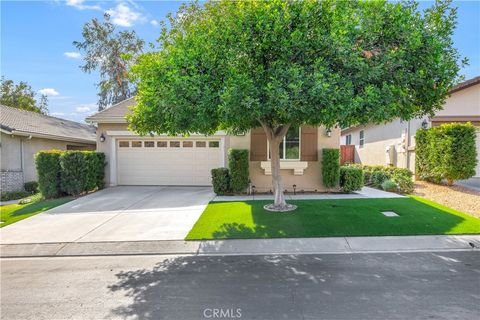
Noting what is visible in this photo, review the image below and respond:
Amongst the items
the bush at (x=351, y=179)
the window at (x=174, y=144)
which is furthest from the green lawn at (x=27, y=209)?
the bush at (x=351, y=179)

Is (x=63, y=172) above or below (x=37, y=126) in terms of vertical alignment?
below

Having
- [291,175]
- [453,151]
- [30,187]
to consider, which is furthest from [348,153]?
[30,187]

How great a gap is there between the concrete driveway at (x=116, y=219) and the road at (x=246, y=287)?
1011 millimetres

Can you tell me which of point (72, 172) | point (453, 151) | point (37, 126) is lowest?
point (72, 172)

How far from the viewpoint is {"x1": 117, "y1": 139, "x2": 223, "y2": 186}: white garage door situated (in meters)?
12.0

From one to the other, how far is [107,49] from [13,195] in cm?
1808

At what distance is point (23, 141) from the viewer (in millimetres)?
12680

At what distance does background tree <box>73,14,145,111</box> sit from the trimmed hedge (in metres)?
16.4

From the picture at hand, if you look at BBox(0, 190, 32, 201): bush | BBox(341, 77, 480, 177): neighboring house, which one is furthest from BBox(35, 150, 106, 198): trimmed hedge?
BBox(341, 77, 480, 177): neighboring house

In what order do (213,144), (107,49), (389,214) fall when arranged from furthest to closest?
(107,49) → (213,144) → (389,214)

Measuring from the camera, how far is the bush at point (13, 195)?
11.1 meters

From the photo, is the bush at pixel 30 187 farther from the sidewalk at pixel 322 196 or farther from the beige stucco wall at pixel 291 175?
the beige stucco wall at pixel 291 175

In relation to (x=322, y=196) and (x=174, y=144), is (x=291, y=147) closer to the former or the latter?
(x=322, y=196)

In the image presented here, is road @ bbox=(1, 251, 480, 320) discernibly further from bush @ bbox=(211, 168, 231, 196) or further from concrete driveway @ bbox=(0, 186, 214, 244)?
bush @ bbox=(211, 168, 231, 196)
